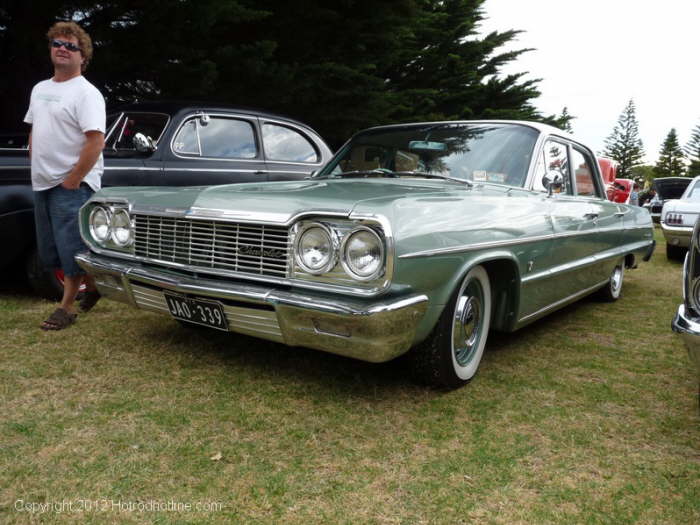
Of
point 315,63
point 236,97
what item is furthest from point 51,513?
point 315,63

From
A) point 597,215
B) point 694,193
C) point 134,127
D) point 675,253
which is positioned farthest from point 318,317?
point 694,193

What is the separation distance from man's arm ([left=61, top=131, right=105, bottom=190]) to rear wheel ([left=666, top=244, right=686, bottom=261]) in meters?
8.67

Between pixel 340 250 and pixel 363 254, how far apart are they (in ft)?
0.31

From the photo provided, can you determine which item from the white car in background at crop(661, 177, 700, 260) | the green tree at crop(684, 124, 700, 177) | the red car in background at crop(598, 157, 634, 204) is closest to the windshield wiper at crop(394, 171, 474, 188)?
the white car in background at crop(661, 177, 700, 260)

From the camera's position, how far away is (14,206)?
170 inches

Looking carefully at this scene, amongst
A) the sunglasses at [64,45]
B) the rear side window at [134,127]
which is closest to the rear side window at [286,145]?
the rear side window at [134,127]

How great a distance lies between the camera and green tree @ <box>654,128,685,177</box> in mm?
64062

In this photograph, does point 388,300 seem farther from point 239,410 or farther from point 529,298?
point 529,298

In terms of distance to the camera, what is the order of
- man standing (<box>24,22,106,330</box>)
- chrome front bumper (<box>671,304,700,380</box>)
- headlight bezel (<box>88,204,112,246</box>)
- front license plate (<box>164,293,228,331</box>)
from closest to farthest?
1. chrome front bumper (<box>671,304,700,380</box>)
2. front license plate (<box>164,293,228,331</box>)
3. headlight bezel (<box>88,204,112,246</box>)
4. man standing (<box>24,22,106,330</box>)

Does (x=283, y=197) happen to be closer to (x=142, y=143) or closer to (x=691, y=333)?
(x=691, y=333)

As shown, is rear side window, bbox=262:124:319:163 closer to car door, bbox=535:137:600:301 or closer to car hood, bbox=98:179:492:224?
car hood, bbox=98:179:492:224

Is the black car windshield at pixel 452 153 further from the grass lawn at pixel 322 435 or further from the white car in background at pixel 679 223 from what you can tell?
the white car in background at pixel 679 223

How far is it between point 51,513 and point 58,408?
2.75 ft

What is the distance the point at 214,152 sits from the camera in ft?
18.1
